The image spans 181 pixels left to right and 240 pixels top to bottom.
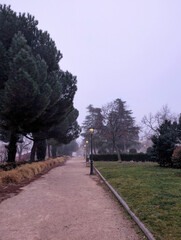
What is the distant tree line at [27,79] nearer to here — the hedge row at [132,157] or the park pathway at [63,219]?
the park pathway at [63,219]

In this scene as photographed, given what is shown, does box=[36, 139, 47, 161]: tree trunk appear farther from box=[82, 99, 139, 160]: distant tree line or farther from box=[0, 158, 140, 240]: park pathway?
box=[0, 158, 140, 240]: park pathway

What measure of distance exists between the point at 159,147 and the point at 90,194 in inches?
515

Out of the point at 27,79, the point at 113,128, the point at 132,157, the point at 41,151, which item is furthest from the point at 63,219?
the point at 132,157

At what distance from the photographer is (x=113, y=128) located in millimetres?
33656

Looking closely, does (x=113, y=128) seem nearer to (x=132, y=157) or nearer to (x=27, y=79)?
(x=132, y=157)

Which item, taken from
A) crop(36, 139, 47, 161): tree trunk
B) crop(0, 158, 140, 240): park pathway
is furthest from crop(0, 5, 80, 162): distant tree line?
crop(36, 139, 47, 161): tree trunk

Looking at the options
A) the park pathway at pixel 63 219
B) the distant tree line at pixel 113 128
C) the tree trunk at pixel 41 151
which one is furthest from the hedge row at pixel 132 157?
the park pathway at pixel 63 219

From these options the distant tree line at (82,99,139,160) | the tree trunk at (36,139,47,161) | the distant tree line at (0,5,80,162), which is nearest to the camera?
the distant tree line at (0,5,80,162)

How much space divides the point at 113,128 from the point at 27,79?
23.5m

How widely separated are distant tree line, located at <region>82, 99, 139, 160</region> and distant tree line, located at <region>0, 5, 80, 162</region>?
1305 centimetres

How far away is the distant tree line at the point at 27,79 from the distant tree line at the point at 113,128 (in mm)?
13053

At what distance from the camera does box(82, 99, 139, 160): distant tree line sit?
34500 mm

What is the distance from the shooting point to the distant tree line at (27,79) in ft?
40.1

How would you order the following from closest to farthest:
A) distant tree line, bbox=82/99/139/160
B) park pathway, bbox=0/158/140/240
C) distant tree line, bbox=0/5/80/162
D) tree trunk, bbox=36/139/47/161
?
1. park pathway, bbox=0/158/140/240
2. distant tree line, bbox=0/5/80/162
3. tree trunk, bbox=36/139/47/161
4. distant tree line, bbox=82/99/139/160
